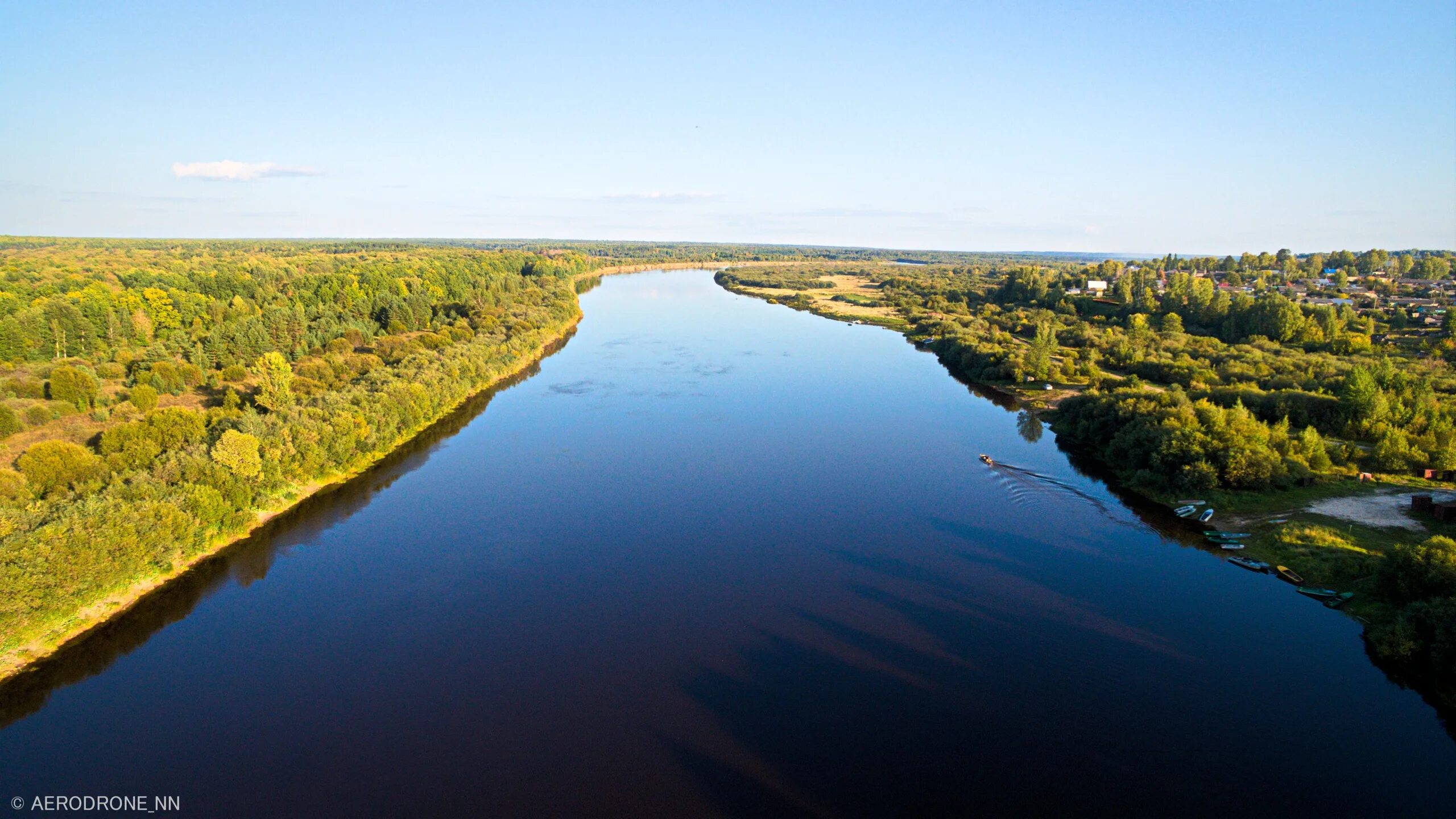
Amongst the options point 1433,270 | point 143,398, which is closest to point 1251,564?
point 143,398

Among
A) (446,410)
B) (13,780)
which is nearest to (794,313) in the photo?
(446,410)

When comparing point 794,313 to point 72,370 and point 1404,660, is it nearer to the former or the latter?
point 72,370

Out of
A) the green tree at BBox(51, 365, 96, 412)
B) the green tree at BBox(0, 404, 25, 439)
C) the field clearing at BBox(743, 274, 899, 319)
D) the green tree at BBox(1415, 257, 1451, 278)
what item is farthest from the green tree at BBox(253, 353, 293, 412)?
the green tree at BBox(1415, 257, 1451, 278)

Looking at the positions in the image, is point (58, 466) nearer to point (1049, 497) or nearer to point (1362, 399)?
point (1049, 497)

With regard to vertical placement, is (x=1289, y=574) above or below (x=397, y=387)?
below

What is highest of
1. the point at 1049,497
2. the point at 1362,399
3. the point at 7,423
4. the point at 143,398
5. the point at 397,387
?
the point at 1362,399

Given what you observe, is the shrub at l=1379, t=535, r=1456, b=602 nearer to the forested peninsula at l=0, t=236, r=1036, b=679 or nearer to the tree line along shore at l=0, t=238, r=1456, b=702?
the tree line along shore at l=0, t=238, r=1456, b=702
